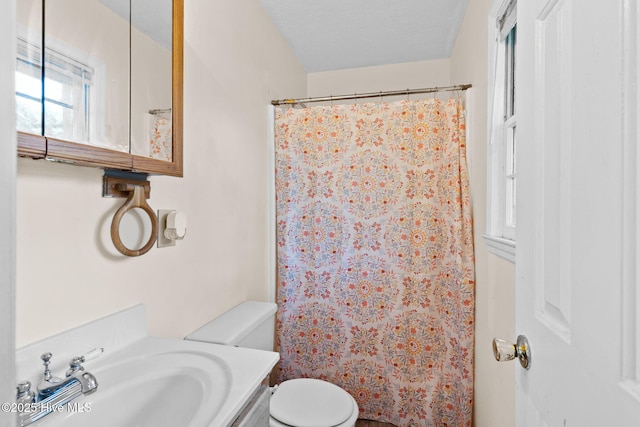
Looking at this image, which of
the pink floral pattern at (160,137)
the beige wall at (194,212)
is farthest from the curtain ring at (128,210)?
the pink floral pattern at (160,137)

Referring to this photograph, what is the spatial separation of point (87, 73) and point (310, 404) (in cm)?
154

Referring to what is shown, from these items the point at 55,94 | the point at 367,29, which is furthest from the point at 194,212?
the point at 367,29

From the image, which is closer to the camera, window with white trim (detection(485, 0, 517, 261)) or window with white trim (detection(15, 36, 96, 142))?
window with white trim (detection(15, 36, 96, 142))

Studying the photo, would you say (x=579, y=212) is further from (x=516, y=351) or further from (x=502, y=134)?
(x=502, y=134)

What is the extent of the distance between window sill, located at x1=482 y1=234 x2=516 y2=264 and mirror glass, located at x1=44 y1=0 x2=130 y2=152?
4.25ft

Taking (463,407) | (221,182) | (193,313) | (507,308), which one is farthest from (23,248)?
→ (463,407)

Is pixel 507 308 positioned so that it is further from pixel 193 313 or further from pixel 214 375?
pixel 193 313

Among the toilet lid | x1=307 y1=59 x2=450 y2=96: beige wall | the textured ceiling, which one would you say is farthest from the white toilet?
x1=307 y1=59 x2=450 y2=96: beige wall

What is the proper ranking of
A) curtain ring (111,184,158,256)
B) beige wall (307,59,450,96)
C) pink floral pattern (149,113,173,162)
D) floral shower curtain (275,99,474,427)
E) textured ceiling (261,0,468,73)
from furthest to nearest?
beige wall (307,59,450,96) → textured ceiling (261,0,468,73) → floral shower curtain (275,99,474,427) → pink floral pattern (149,113,173,162) → curtain ring (111,184,158,256)

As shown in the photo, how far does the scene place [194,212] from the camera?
1.31 m

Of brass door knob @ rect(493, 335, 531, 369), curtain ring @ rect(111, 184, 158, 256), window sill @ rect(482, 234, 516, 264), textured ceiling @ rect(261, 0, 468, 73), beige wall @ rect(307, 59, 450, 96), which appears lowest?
brass door knob @ rect(493, 335, 531, 369)

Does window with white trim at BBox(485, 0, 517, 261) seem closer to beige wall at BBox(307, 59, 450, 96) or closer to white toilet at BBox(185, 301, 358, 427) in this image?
white toilet at BBox(185, 301, 358, 427)

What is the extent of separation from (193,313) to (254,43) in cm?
154

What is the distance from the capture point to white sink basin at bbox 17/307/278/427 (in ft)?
2.29
